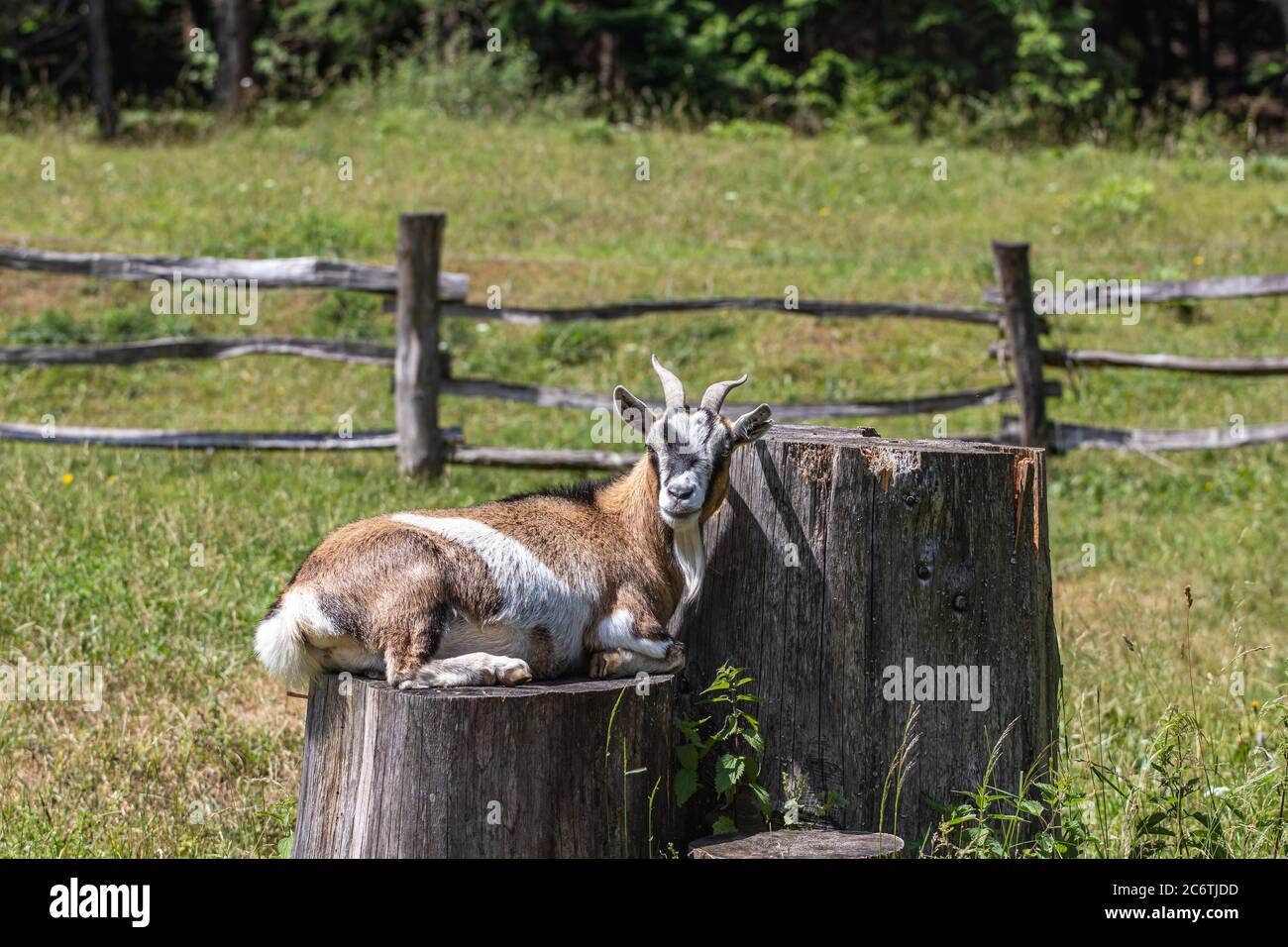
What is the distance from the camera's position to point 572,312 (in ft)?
33.6

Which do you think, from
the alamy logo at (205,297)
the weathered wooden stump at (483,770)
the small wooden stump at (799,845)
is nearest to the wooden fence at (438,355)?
the alamy logo at (205,297)

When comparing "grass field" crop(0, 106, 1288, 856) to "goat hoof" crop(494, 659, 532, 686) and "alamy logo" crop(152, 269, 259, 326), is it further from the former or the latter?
"goat hoof" crop(494, 659, 532, 686)

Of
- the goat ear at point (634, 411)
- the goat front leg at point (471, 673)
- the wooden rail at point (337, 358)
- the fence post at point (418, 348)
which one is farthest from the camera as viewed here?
the wooden rail at point (337, 358)

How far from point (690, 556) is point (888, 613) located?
59 cm

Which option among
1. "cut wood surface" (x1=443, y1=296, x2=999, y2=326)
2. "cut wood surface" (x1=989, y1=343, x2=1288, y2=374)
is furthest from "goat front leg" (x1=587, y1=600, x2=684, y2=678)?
"cut wood surface" (x1=989, y1=343, x2=1288, y2=374)

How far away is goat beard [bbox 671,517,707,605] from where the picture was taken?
3.87m

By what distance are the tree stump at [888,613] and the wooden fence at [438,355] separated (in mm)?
5606

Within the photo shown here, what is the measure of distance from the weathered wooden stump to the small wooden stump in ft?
0.62

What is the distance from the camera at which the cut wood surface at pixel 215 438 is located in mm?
9266

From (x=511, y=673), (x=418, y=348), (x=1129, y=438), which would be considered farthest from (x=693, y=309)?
(x=511, y=673)

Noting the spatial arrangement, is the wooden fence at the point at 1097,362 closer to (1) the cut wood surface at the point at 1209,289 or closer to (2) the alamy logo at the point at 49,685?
(1) the cut wood surface at the point at 1209,289

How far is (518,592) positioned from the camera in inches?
144

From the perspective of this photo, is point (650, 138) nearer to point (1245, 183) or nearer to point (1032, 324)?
point (1245, 183)
